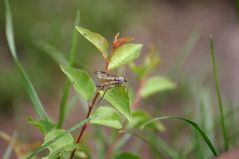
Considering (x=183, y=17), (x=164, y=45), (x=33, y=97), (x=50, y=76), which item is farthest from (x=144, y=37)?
(x=33, y=97)

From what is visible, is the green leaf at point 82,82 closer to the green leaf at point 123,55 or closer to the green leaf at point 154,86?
the green leaf at point 123,55

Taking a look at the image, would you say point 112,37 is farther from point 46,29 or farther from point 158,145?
point 158,145

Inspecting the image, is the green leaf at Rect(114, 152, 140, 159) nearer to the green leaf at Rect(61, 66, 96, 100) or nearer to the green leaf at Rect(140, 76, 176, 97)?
the green leaf at Rect(61, 66, 96, 100)

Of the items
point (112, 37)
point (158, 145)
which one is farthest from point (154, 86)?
point (112, 37)

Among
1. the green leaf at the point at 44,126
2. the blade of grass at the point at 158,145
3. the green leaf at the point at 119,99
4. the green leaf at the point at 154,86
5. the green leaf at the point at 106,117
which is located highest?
the green leaf at the point at 119,99

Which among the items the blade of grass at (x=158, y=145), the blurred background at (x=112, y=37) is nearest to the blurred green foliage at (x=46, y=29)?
the blurred background at (x=112, y=37)

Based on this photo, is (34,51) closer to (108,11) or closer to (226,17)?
(108,11)
